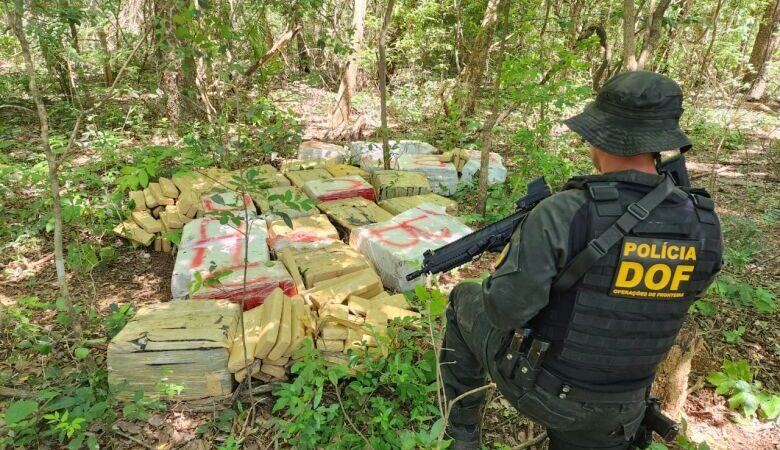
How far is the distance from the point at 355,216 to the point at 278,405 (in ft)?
7.62

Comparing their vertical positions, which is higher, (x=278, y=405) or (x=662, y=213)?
(x=662, y=213)

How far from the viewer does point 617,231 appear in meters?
1.39

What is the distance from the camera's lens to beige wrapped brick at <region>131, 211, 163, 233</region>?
4.09 m

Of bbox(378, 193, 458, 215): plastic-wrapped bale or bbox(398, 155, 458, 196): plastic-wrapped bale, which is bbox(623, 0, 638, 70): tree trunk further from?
bbox(398, 155, 458, 196): plastic-wrapped bale

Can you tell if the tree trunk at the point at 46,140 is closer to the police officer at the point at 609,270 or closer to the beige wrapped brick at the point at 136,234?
the beige wrapped brick at the point at 136,234

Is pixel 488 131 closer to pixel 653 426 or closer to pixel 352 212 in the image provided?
pixel 352 212

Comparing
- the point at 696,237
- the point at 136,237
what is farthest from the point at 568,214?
the point at 136,237

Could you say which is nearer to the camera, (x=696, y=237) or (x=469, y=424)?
(x=696, y=237)

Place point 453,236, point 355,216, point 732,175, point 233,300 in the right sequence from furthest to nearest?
point 732,175 < point 355,216 < point 453,236 < point 233,300

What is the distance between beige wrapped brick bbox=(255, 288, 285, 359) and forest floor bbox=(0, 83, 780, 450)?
43 centimetres

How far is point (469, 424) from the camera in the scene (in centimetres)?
217

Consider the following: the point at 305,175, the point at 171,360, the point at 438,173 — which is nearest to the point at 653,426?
the point at 171,360

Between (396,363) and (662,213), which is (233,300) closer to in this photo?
(396,363)

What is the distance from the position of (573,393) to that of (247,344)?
1.65 metres
